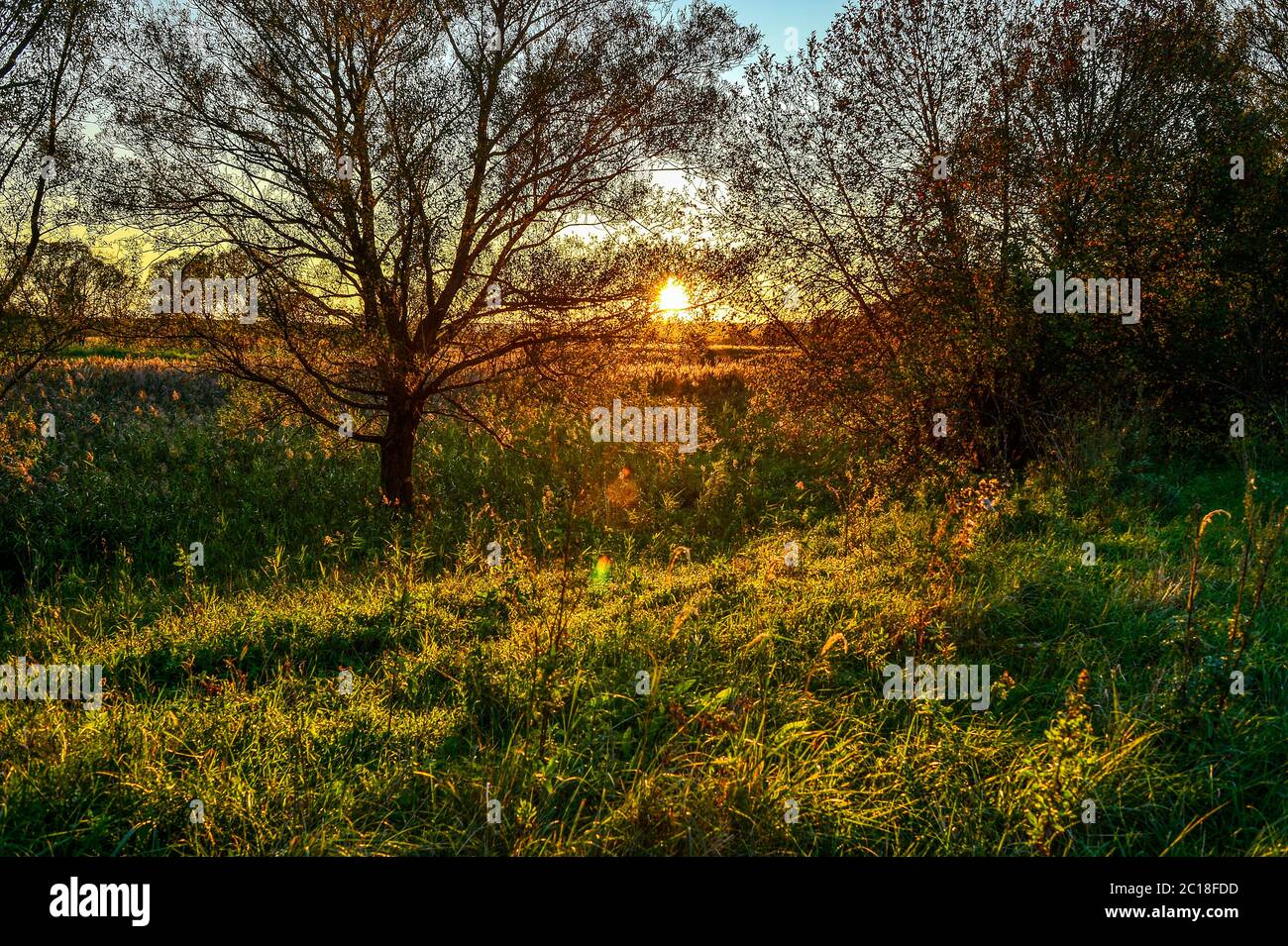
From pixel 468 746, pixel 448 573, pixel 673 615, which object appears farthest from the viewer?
pixel 448 573

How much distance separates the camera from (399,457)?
9.25 metres

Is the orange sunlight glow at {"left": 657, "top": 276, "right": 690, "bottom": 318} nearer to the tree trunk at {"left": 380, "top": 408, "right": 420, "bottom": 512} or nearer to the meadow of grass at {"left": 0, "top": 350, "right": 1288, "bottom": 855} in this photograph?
the meadow of grass at {"left": 0, "top": 350, "right": 1288, "bottom": 855}

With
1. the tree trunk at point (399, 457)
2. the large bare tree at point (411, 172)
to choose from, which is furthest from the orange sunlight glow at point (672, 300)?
the tree trunk at point (399, 457)

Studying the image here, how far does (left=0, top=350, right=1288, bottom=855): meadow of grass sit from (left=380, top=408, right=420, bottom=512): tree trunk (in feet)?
2.77

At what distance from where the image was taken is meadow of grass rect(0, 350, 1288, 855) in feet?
9.45

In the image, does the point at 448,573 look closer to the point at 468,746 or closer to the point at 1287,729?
the point at 468,746

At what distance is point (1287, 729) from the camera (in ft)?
11.0

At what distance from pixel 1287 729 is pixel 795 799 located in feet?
7.82

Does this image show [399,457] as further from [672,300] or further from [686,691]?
[686,691]

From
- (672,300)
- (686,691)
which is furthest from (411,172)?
(686,691)

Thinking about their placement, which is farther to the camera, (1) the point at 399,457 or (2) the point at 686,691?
(1) the point at 399,457

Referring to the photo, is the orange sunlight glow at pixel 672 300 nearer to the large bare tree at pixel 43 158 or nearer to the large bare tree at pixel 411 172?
the large bare tree at pixel 411 172

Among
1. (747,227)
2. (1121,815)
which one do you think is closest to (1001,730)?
(1121,815)

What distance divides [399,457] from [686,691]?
6430mm
